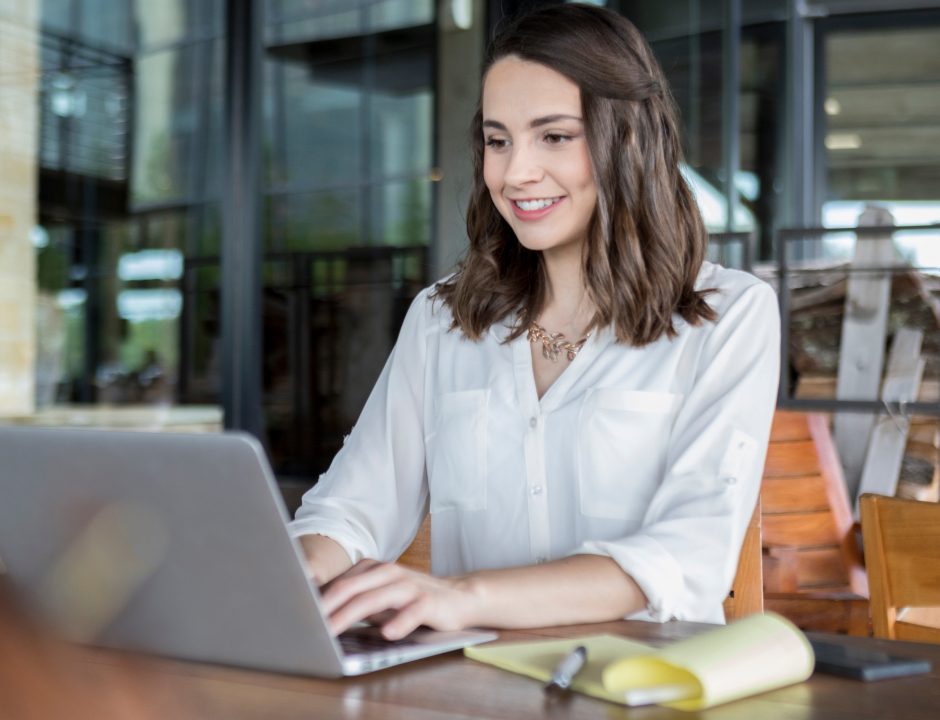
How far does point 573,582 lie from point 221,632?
15.4 inches

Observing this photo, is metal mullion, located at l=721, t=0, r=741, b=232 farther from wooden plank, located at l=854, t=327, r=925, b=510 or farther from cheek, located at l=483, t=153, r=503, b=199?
cheek, located at l=483, t=153, r=503, b=199

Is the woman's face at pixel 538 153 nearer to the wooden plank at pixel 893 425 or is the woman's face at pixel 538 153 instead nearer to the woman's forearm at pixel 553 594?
the woman's forearm at pixel 553 594

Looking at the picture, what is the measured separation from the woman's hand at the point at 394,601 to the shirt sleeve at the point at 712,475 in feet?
0.75

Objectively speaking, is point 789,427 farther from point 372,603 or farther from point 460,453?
point 372,603

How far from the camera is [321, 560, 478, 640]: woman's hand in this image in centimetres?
83

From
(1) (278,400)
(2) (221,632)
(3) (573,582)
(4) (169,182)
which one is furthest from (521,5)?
(2) (221,632)

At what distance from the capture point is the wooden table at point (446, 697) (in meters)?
0.66

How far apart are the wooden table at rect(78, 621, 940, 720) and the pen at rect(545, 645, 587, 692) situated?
1 cm

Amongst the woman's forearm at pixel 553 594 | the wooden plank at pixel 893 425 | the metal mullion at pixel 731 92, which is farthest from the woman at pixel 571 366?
the metal mullion at pixel 731 92

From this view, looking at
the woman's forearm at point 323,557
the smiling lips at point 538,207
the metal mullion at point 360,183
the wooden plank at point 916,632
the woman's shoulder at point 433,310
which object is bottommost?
the wooden plank at point 916,632

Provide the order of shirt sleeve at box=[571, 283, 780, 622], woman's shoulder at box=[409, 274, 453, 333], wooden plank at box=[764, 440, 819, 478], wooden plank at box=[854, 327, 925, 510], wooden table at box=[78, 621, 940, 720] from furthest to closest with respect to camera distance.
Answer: wooden plank at box=[854, 327, 925, 510]
wooden plank at box=[764, 440, 819, 478]
woman's shoulder at box=[409, 274, 453, 333]
shirt sleeve at box=[571, 283, 780, 622]
wooden table at box=[78, 621, 940, 720]

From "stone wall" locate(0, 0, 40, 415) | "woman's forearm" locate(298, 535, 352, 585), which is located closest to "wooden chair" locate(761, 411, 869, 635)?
"woman's forearm" locate(298, 535, 352, 585)

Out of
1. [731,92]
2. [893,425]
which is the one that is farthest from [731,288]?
[731,92]

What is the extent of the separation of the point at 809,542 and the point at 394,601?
2240mm
